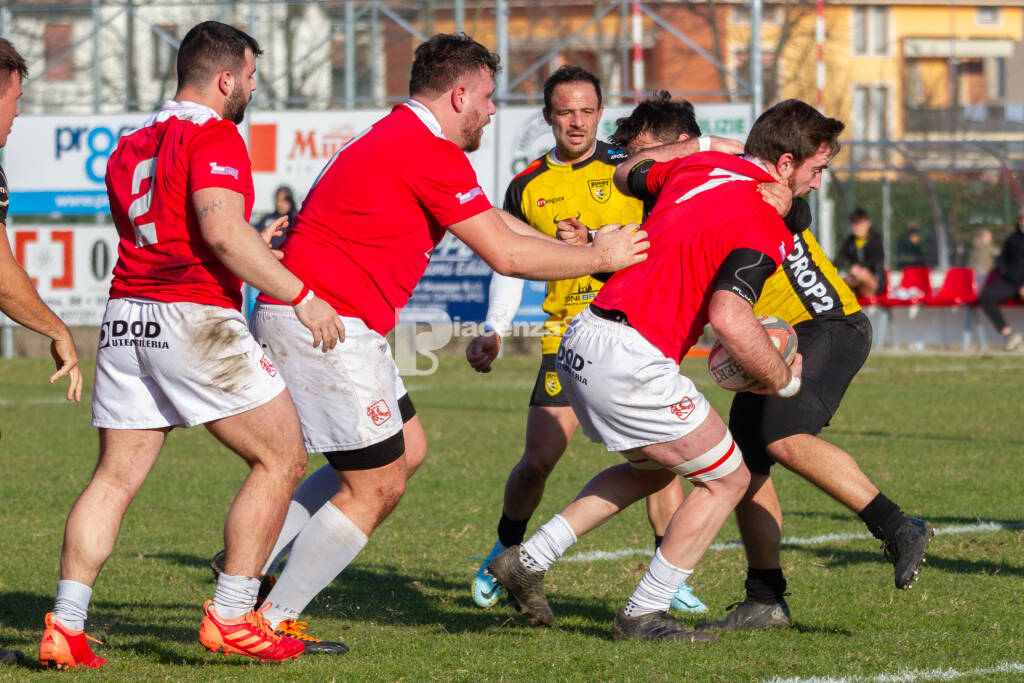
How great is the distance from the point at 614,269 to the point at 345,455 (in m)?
1.17

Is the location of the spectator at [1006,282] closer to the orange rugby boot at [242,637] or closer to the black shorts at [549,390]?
the black shorts at [549,390]

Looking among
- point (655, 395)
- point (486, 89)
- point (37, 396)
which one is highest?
point (486, 89)

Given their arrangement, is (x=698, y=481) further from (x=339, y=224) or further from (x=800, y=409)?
(x=339, y=224)

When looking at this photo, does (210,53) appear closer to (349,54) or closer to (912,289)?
(349,54)

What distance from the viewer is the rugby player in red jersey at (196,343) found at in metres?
4.90

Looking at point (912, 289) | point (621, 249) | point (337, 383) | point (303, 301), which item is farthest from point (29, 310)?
point (912, 289)

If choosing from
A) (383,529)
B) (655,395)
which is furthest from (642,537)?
(655,395)

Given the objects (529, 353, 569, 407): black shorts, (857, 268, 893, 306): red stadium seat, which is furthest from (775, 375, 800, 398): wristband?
(857, 268, 893, 306): red stadium seat

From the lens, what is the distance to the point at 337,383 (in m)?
5.14

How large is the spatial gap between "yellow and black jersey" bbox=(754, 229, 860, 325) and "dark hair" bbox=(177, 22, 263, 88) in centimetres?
231

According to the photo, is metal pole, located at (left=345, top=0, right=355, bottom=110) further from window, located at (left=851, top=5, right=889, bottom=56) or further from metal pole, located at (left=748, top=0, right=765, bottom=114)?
window, located at (left=851, top=5, right=889, bottom=56)

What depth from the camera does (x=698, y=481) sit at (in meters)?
5.34

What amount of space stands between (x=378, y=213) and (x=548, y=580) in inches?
92.2

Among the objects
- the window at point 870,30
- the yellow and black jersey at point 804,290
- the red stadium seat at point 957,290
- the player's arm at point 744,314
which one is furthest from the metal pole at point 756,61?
the window at point 870,30
